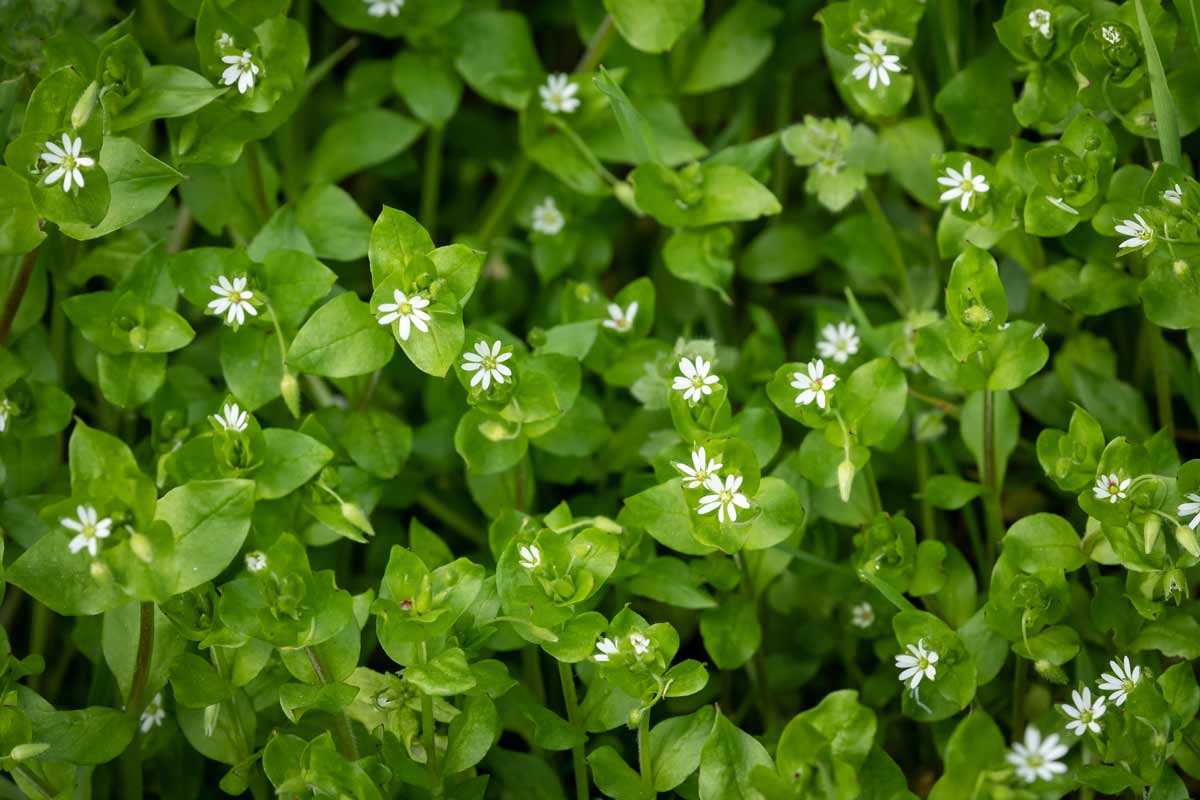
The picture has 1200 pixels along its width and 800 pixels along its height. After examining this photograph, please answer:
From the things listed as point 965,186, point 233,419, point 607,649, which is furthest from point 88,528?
point 965,186

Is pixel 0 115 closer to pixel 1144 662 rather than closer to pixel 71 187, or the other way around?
pixel 71 187

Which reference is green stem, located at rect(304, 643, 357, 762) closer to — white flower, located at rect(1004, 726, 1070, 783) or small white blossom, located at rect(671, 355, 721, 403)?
small white blossom, located at rect(671, 355, 721, 403)

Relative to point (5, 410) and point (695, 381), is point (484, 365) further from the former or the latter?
point (5, 410)

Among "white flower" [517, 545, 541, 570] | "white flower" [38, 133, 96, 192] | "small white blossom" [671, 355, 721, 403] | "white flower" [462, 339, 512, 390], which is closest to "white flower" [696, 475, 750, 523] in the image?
"small white blossom" [671, 355, 721, 403]

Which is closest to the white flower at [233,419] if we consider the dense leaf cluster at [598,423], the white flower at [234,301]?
the dense leaf cluster at [598,423]

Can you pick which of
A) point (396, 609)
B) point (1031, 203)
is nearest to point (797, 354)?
point (1031, 203)

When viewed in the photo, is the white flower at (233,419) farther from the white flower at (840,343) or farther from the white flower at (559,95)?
the white flower at (840,343)

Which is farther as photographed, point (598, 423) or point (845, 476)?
point (598, 423)
